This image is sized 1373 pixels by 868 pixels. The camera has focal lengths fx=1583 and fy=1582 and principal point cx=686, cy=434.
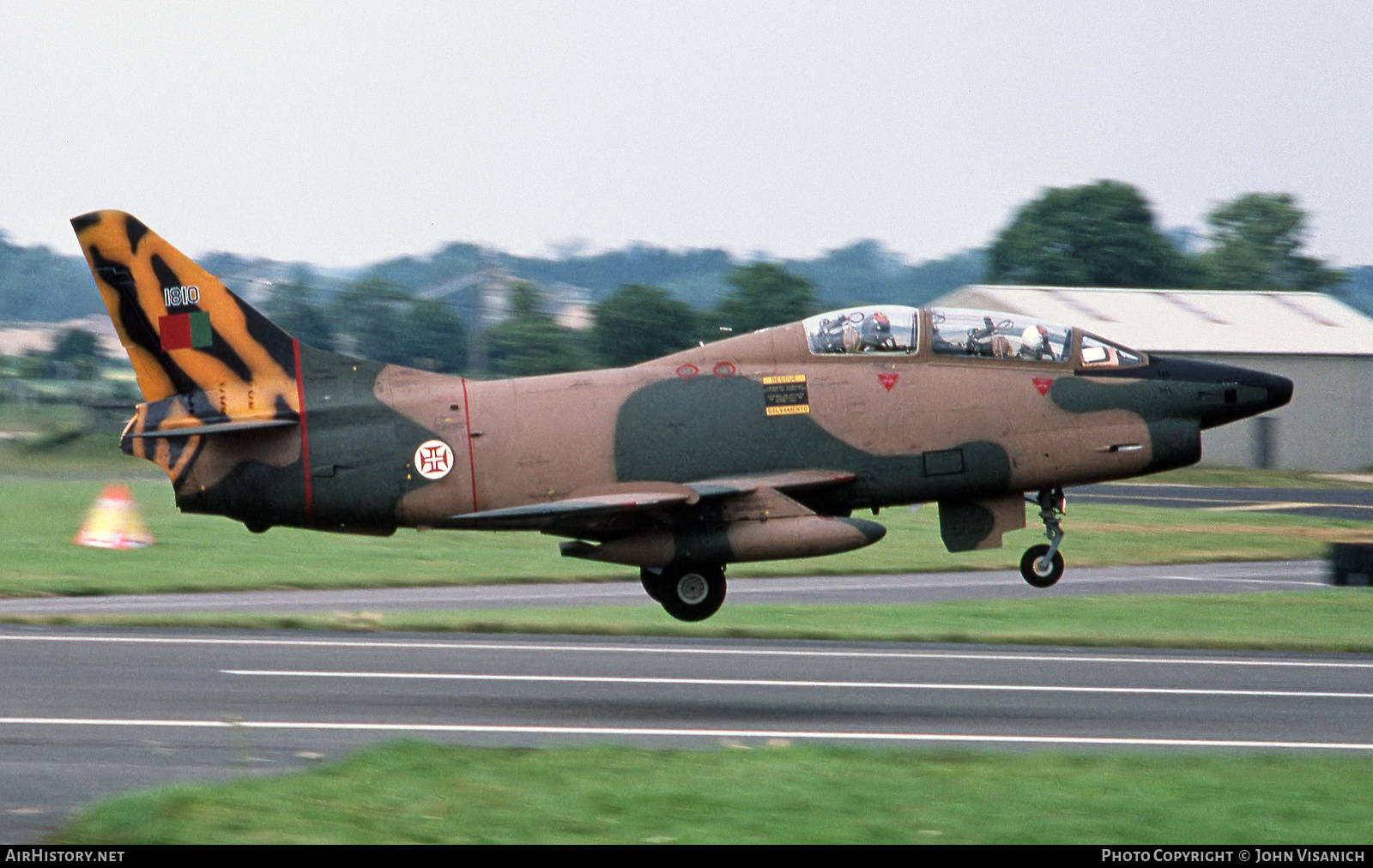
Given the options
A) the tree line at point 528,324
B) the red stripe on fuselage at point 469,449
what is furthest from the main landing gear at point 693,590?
the tree line at point 528,324

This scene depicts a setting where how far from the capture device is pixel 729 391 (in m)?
16.3

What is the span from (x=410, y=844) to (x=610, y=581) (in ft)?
66.4

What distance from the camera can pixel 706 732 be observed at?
14.3 meters

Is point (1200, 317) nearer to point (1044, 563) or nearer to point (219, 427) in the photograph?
point (1044, 563)

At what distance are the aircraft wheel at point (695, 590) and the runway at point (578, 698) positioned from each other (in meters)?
0.91

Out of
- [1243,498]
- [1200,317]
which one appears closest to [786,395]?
[1243,498]


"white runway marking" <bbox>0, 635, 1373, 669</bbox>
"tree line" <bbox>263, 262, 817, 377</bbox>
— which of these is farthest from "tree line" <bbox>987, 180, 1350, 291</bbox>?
"white runway marking" <bbox>0, 635, 1373, 669</bbox>

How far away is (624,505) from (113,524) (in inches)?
827

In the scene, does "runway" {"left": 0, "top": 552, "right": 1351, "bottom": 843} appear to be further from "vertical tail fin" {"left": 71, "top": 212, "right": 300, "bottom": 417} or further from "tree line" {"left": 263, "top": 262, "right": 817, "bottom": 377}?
"tree line" {"left": 263, "top": 262, "right": 817, "bottom": 377}

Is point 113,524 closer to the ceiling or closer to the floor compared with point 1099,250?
closer to the floor

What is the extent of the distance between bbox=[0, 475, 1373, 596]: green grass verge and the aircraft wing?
45.2ft

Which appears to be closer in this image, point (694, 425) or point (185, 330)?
point (694, 425)

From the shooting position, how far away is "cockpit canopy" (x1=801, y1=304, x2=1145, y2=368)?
53.4 ft

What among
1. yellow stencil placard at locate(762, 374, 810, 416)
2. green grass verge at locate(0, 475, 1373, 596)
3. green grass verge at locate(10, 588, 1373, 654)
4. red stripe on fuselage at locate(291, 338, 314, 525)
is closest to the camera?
red stripe on fuselage at locate(291, 338, 314, 525)
